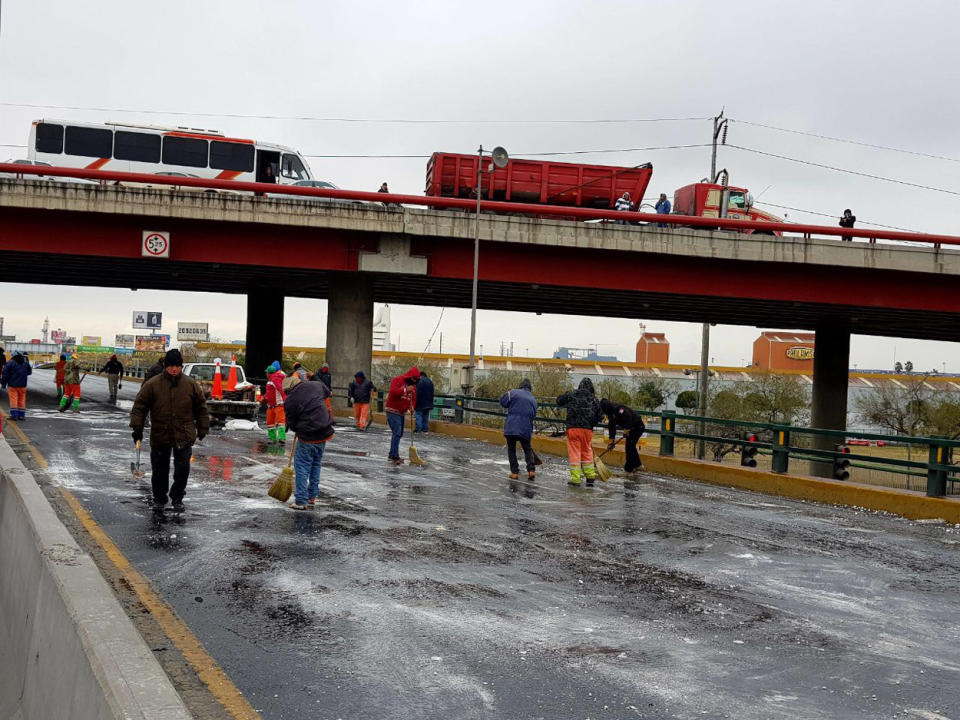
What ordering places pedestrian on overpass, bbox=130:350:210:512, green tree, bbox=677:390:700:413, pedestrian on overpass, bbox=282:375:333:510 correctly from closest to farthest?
pedestrian on overpass, bbox=130:350:210:512
pedestrian on overpass, bbox=282:375:333:510
green tree, bbox=677:390:700:413

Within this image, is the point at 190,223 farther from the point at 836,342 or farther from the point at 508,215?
the point at 836,342

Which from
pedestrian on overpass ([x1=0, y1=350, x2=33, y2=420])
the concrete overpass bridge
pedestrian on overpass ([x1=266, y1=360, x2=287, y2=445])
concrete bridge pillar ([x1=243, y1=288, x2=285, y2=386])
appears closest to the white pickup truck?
pedestrian on overpass ([x1=0, y1=350, x2=33, y2=420])

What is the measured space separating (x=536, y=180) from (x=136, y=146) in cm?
1452

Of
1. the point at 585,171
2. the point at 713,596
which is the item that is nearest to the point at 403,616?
the point at 713,596

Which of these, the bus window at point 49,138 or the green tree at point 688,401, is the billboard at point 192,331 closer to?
the green tree at point 688,401

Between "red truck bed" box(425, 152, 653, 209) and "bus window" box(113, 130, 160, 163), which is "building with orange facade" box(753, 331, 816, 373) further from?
"bus window" box(113, 130, 160, 163)

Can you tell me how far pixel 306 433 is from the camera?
11938mm

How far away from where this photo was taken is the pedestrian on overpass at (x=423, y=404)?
94.0 ft

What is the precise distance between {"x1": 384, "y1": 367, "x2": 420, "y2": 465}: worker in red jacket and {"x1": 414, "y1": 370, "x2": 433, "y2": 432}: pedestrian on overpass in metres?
9.58

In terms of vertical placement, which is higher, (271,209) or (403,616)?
(271,209)

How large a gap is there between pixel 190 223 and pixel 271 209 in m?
2.91

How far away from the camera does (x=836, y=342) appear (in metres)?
44.2

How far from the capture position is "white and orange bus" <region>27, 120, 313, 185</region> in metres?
34.7

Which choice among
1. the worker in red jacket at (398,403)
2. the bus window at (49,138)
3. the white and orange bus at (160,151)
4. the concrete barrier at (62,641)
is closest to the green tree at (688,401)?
the white and orange bus at (160,151)
